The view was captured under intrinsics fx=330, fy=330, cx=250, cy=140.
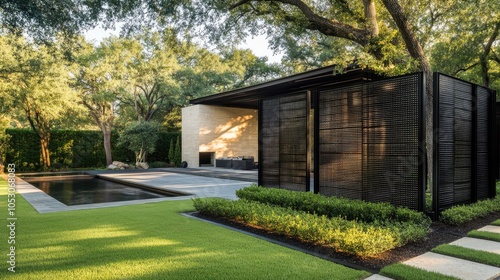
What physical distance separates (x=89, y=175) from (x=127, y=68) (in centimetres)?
849

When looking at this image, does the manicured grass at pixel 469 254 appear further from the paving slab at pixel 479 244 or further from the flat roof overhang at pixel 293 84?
the flat roof overhang at pixel 293 84

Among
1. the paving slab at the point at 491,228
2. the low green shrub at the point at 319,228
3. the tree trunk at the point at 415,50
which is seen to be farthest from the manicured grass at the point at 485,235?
the tree trunk at the point at 415,50

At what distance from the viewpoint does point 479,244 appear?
196 inches

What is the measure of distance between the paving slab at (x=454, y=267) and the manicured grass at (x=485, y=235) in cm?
136

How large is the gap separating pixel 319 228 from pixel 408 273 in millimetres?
1401

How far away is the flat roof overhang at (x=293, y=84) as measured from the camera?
1316 centimetres

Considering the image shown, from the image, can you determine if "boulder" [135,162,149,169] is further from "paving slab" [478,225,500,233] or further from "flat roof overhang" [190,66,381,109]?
"paving slab" [478,225,500,233]

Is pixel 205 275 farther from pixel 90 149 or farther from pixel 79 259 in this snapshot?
pixel 90 149

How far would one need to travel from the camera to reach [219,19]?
10688mm

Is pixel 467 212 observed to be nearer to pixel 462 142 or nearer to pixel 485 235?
pixel 485 235

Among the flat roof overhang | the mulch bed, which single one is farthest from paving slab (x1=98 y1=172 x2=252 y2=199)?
the mulch bed

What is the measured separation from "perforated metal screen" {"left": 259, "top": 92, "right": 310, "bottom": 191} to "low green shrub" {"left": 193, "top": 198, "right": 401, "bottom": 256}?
1.82 meters

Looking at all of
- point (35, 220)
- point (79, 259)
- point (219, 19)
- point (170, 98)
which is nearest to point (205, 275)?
point (79, 259)

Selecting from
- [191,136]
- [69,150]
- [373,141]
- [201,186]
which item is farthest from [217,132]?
[373,141]
